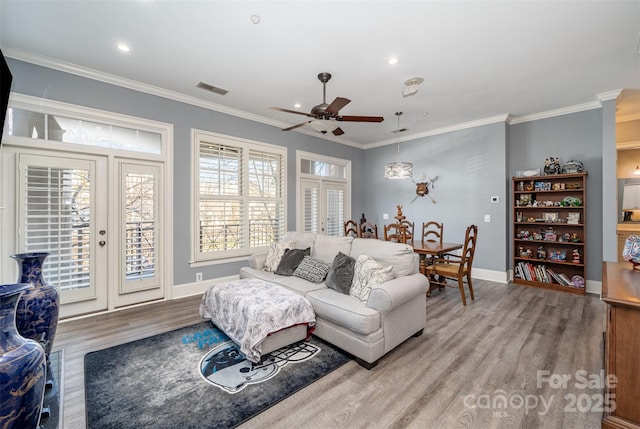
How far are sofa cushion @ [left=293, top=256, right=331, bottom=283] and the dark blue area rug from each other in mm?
714

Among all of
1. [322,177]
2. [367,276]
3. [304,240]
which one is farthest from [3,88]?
[322,177]

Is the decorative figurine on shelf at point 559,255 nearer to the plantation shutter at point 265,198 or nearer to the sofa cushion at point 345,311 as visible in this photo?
the sofa cushion at point 345,311

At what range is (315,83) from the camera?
3.76 meters

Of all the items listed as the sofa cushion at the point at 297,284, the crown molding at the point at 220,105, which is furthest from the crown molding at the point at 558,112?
the sofa cushion at the point at 297,284

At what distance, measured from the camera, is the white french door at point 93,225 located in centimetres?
311

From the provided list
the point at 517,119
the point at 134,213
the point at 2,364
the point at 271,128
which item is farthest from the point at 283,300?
the point at 517,119

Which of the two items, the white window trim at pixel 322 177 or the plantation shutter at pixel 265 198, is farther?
the white window trim at pixel 322 177

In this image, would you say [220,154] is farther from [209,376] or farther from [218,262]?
[209,376]

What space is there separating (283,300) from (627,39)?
430 cm

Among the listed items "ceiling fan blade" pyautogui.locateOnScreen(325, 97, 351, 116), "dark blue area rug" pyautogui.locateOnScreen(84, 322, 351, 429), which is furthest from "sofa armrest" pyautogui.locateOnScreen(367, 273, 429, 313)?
"ceiling fan blade" pyautogui.locateOnScreen(325, 97, 351, 116)

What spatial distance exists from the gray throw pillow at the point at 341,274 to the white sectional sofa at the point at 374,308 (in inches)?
2.7

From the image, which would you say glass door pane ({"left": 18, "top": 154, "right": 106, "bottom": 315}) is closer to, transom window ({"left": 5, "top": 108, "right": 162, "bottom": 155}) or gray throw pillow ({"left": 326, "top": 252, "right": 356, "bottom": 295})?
transom window ({"left": 5, "top": 108, "right": 162, "bottom": 155})

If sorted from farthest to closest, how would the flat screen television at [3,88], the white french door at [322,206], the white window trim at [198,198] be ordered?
the white french door at [322,206]
the white window trim at [198,198]
the flat screen television at [3,88]

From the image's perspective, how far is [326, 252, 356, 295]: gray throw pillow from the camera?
287cm
